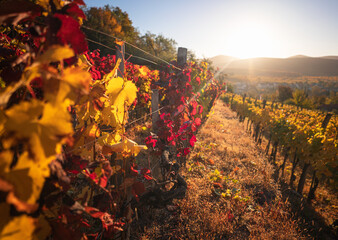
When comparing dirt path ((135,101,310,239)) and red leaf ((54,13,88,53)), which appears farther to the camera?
dirt path ((135,101,310,239))

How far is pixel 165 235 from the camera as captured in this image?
101 inches

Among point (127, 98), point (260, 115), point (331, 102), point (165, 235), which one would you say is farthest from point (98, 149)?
point (331, 102)

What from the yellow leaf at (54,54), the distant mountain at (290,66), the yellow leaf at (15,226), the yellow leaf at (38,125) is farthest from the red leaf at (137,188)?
the distant mountain at (290,66)

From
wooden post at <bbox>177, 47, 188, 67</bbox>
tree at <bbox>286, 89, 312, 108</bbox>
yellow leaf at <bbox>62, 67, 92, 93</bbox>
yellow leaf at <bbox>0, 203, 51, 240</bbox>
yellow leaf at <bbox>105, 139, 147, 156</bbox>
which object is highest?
wooden post at <bbox>177, 47, 188, 67</bbox>

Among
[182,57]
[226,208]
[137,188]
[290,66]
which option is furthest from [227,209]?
[290,66]

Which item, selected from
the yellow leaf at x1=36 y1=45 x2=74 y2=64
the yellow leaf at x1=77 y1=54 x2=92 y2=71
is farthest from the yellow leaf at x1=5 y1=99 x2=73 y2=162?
the yellow leaf at x1=77 y1=54 x2=92 y2=71

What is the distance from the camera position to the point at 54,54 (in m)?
0.41

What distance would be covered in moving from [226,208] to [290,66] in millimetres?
136781

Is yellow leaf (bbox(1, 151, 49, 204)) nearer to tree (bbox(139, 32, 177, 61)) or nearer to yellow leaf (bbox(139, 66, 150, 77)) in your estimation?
yellow leaf (bbox(139, 66, 150, 77))

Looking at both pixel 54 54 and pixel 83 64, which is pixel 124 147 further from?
pixel 54 54

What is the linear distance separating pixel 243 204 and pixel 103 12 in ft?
108

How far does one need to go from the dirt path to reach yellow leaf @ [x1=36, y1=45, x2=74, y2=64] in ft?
8.95

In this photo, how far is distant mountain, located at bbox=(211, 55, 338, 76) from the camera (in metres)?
95.9

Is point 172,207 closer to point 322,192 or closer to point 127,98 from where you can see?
point 127,98
